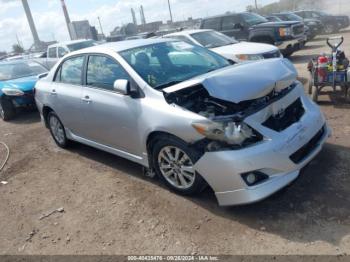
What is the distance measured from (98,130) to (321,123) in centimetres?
281

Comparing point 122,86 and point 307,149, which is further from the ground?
point 122,86

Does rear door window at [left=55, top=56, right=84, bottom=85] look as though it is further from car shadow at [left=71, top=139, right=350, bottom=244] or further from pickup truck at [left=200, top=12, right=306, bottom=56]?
pickup truck at [left=200, top=12, right=306, bottom=56]

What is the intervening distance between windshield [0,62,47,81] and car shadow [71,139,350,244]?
6.91 meters

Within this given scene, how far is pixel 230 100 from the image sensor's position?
10.8ft

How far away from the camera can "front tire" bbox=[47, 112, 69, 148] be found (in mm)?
5785

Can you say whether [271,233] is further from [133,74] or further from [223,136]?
[133,74]

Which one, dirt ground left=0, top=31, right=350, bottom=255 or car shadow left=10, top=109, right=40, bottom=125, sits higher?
car shadow left=10, top=109, right=40, bottom=125

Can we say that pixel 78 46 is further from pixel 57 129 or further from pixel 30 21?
pixel 30 21

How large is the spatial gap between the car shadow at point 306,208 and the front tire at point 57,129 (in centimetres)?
296

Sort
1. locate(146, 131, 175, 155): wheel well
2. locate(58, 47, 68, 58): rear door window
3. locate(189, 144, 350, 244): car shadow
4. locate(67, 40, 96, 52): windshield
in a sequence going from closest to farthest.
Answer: locate(189, 144, 350, 244): car shadow, locate(146, 131, 175, 155): wheel well, locate(67, 40, 96, 52): windshield, locate(58, 47, 68, 58): rear door window

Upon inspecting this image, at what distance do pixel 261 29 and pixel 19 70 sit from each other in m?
8.11

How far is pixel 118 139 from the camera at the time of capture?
4.39 m

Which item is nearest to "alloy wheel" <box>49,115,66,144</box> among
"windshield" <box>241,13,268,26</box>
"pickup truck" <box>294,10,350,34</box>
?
"windshield" <box>241,13,268,26</box>

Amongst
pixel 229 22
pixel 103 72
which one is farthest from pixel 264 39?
pixel 103 72
